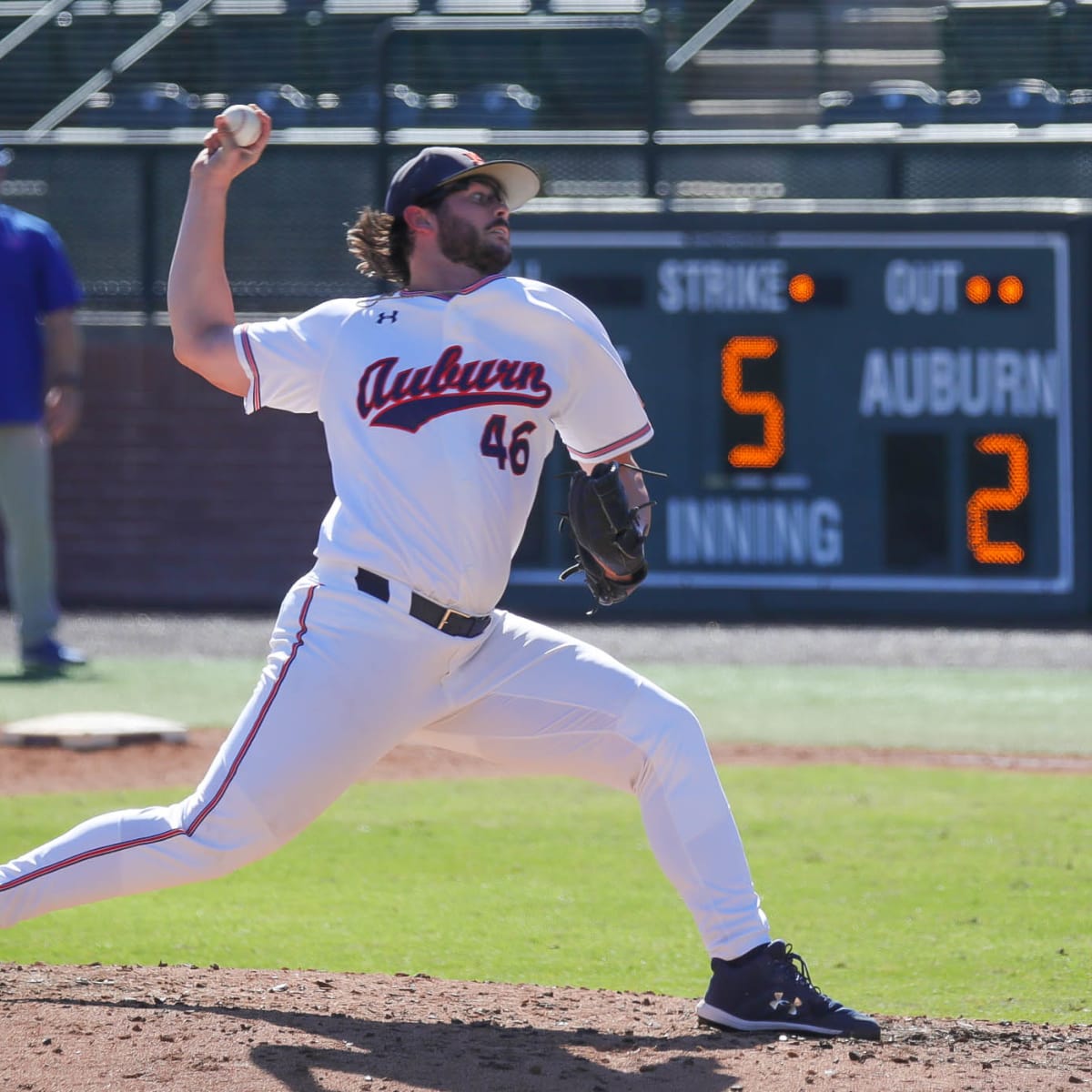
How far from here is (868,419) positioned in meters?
10.9

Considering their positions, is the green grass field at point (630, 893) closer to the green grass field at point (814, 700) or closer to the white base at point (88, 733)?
the green grass field at point (814, 700)

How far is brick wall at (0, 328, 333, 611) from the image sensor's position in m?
12.2

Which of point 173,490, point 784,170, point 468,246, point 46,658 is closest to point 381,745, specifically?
point 468,246

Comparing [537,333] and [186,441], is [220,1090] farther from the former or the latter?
[186,441]

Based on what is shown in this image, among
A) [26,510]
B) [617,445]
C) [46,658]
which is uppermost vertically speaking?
[617,445]

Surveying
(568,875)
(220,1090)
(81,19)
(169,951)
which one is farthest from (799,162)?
(220,1090)

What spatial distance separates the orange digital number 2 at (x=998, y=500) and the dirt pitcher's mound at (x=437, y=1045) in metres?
7.52

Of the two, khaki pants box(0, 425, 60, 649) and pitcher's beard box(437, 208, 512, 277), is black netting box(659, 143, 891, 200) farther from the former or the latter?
pitcher's beard box(437, 208, 512, 277)

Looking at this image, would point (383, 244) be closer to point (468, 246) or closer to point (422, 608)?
point (468, 246)

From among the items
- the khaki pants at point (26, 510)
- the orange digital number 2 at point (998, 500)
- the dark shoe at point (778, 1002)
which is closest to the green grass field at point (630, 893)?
the dark shoe at point (778, 1002)

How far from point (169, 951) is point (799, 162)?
9.02m

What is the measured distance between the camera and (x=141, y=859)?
3.37 meters

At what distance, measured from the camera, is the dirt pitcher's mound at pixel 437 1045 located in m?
3.03

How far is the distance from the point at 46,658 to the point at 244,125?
5699 millimetres
